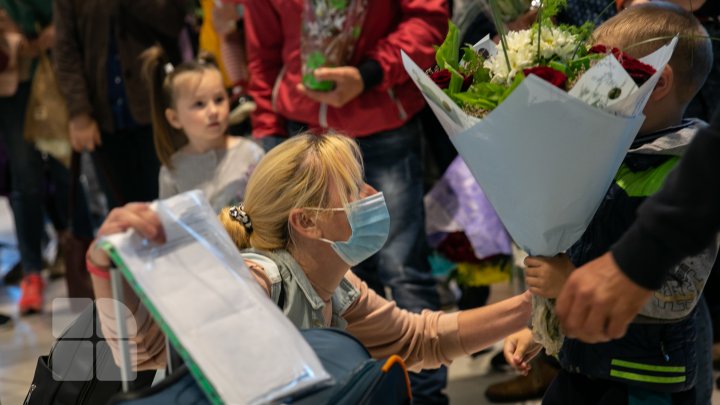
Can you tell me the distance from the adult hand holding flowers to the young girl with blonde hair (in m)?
0.53

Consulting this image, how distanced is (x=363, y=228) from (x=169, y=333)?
2.61 ft

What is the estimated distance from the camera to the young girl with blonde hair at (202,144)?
3.90 metres

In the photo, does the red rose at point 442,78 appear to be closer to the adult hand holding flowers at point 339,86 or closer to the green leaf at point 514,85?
the green leaf at point 514,85

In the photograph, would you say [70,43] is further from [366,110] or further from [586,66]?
[586,66]

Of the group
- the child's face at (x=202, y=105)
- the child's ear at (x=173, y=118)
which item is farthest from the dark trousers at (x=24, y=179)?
the child's face at (x=202, y=105)

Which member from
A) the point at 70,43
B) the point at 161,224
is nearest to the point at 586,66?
the point at 161,224

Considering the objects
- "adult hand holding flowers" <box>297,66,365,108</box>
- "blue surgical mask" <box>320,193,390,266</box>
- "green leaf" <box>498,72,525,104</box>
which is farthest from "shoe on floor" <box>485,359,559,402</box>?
"green leaf" <box>498,72,525,104</box>

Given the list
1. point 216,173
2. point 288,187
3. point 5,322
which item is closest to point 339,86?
point 216,173

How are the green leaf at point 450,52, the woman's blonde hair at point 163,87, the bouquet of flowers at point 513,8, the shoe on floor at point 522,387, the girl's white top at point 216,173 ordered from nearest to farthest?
the green leaf at point 450,52 < the bouquet of flowers at point 513,8 < the shoe on floor at point 522,387 < the girl's white top at point 216,173 < the woman's blonde hair at point 163,87

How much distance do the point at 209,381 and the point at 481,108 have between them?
69 centimetres

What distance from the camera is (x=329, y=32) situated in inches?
136

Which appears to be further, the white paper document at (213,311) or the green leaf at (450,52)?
the green leaf at (450,52)

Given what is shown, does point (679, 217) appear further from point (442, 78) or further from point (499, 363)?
point (499, 363)

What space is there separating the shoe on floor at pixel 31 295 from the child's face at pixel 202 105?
1614 mm
